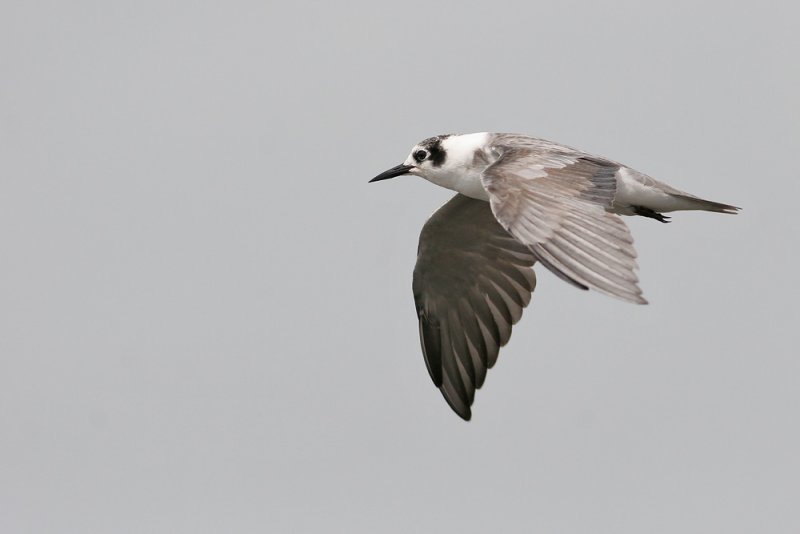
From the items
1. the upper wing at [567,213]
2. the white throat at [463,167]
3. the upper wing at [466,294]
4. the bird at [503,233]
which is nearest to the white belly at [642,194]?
the bird at [503,233]

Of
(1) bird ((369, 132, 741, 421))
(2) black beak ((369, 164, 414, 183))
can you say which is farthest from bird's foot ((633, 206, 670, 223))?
(2) black beak ((369, 164, 414, 183))

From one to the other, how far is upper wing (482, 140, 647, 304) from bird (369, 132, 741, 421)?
0.04 ft

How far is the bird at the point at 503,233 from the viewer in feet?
42.3

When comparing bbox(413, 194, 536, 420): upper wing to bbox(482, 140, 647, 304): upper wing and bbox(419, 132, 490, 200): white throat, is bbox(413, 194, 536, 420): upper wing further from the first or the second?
bbox(482, 140, 647, 304): upper wing

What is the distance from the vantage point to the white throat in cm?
1666

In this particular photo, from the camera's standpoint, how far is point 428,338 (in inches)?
728

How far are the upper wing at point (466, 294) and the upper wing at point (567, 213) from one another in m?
2.60

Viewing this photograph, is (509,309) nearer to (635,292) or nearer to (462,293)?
(462,293)

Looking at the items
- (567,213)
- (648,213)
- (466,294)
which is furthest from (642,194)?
(466,294)

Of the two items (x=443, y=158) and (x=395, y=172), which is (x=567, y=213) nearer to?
(x=443, y=158)

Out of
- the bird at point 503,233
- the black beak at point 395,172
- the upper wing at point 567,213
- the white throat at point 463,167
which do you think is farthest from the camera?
the black beak at point 395,172

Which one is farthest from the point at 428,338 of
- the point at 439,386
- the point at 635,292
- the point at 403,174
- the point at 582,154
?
the point at 635,292

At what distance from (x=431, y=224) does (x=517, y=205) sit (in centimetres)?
438

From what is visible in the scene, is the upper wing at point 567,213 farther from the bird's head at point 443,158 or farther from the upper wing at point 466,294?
the upper wing at point 466,294
